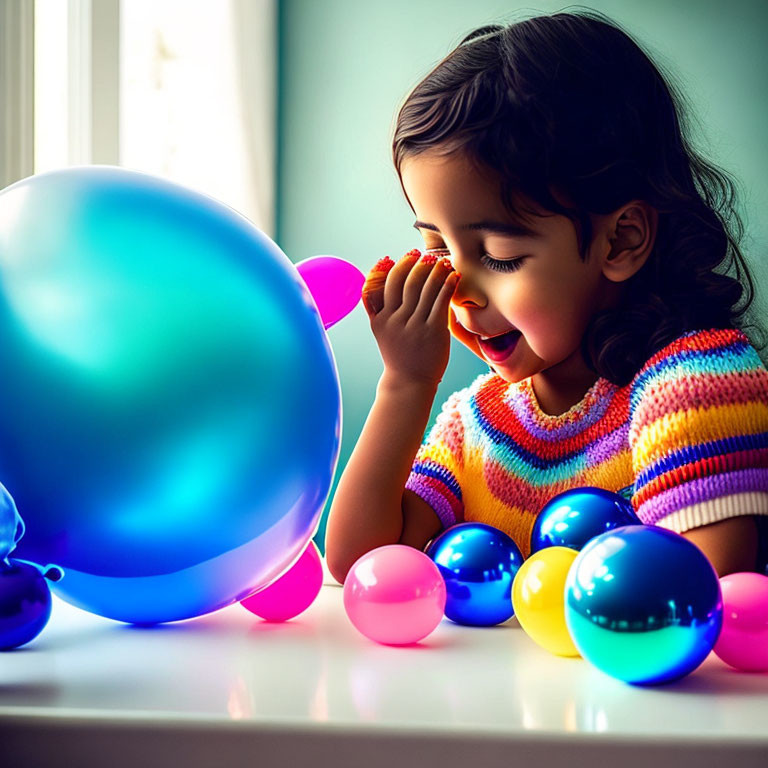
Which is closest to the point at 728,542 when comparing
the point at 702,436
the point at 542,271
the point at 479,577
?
the point at 702,436

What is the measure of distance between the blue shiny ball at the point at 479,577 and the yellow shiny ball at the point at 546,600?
48 mm

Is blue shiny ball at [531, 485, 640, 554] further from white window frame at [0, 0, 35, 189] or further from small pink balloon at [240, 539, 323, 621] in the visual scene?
white window frame at [0, 0, 35, 189]

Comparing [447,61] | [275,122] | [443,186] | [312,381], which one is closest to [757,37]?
[275,122]

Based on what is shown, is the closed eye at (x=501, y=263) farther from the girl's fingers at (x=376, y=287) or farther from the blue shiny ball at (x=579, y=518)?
the blue shiny ball at (x=579, y=518)

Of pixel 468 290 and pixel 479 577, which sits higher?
pixel 468 290

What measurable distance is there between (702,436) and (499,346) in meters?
0.27

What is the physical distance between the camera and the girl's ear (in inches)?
36.0

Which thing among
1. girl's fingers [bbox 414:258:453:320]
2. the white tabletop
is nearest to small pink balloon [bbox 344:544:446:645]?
the white tabletop

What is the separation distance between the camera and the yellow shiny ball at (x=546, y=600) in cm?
59

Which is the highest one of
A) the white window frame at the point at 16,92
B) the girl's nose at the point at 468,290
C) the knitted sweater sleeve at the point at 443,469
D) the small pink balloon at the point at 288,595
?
the white window frame at the point at 16,92

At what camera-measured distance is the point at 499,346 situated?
0.96 meters

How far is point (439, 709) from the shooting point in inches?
18.8

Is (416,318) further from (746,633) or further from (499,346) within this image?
(746,633)

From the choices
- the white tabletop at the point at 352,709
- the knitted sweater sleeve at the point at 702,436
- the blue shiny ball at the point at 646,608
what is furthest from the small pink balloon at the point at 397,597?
the knitted sweater sleeve at the point at 702,436
